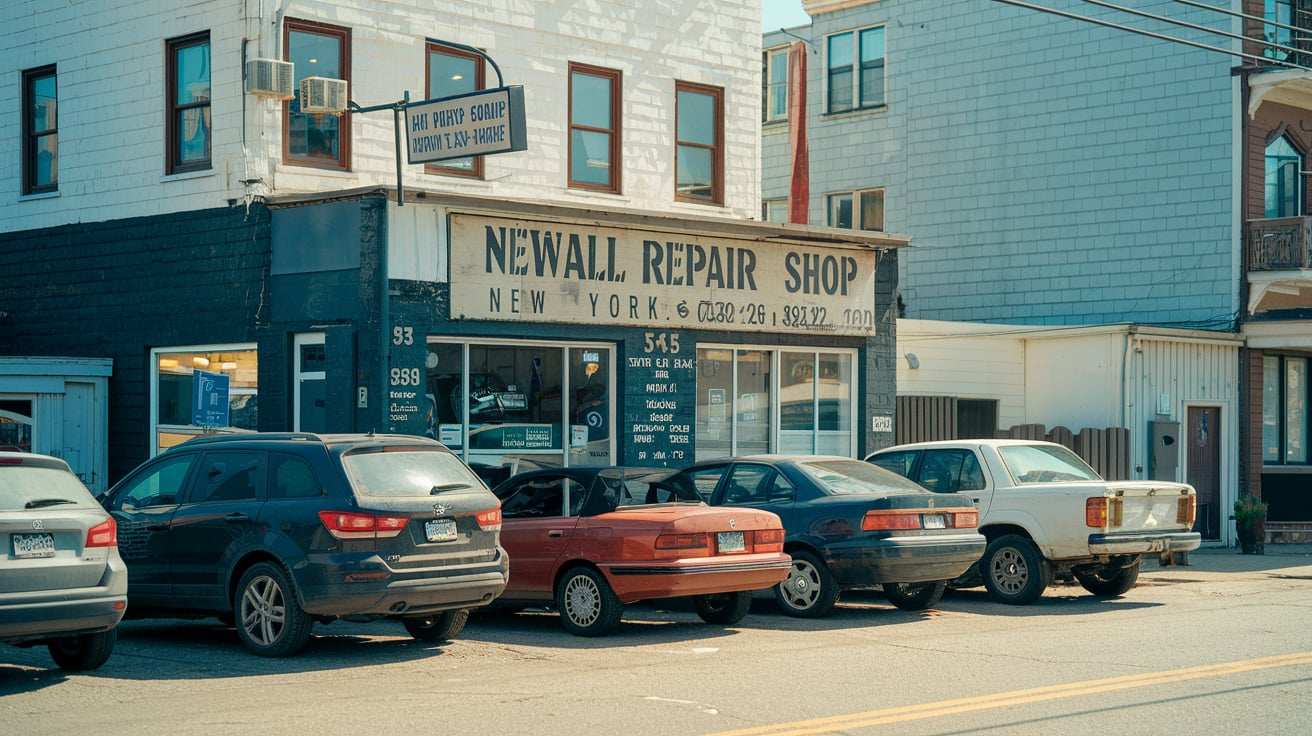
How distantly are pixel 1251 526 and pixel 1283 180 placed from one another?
6917mm

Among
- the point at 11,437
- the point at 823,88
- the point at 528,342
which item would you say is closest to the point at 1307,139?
the point at 823,88

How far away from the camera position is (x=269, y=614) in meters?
11.3

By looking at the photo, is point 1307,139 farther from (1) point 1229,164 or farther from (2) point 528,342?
(2) point 528,342

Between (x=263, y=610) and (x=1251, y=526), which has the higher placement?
(x=263, y=610)

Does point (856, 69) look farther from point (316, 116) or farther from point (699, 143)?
point (316, 116)

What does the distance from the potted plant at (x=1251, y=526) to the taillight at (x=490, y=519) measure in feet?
51.6

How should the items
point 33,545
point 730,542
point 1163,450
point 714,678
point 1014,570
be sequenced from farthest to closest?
point 1163,450
point 1014,570
point 730,542
point 714,678
point 33,545

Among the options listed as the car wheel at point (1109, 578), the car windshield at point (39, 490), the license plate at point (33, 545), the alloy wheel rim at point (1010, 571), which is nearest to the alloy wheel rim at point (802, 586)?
the alloy wheel rim at point (1010, 571)

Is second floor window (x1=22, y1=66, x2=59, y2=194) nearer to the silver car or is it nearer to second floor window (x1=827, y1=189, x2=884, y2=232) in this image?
the silver car

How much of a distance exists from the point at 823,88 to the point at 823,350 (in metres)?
11.3

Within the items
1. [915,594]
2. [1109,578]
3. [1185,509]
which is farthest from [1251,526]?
[915,594]

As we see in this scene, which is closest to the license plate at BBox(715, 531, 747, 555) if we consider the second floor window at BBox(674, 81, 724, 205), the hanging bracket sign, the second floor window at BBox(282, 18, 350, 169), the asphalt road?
the asphalt road

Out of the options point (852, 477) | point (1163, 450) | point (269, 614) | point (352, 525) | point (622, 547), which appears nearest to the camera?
point (352, 525)

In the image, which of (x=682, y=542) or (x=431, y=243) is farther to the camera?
(x=431, y=243)
